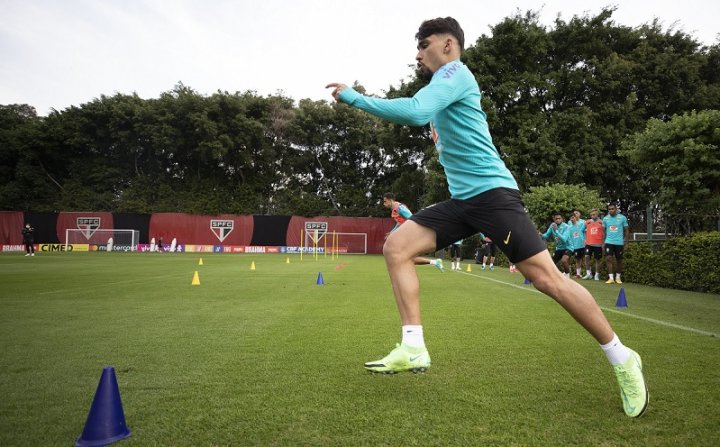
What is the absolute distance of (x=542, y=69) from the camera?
2845 cm

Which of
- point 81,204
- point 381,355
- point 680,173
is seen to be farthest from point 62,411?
point 81,204

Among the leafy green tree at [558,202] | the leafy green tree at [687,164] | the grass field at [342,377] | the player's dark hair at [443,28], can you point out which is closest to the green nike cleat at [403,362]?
the grass field at [342,377]

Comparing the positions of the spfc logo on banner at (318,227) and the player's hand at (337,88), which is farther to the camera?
the spfc logo on banner at (318,227)

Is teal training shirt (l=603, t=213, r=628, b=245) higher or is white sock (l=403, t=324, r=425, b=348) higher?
teal training shirt (l=603, t=213, r=628, b=245)

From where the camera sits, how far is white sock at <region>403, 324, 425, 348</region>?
308cm

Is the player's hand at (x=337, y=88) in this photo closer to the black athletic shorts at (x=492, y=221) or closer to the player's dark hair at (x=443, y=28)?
the player's dark hair at (x=443, y=28)

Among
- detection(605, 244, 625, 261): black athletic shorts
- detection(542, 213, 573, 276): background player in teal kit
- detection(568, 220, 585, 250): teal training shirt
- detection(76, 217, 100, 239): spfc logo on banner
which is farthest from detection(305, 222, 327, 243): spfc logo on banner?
detection(605, 244, 625, 261): black athletic shorts

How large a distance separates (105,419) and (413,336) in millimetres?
1805

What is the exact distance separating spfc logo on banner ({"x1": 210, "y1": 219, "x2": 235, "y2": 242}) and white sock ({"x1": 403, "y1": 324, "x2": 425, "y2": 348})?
39.3m

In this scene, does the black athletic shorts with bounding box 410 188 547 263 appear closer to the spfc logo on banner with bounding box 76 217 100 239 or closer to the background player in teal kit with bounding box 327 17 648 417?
the background player in teal kit with bounding box 327 17 648 417

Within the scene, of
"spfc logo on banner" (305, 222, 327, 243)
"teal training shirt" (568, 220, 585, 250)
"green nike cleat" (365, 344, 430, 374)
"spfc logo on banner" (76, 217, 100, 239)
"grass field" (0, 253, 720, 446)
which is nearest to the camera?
"grass field" (0, 253, 720, 446)

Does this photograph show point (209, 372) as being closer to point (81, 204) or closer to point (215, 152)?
point (215, 152)

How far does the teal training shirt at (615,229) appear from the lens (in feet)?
39.2

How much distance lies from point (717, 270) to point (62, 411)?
11.6m
